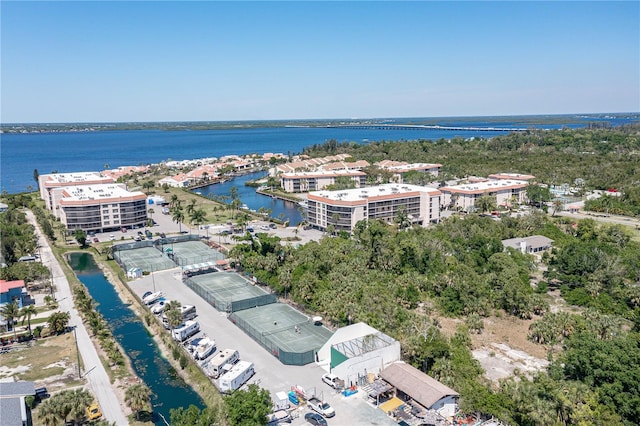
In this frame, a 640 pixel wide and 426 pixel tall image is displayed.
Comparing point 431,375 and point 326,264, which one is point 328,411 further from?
point 326,264

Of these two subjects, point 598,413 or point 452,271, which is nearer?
point 598,413

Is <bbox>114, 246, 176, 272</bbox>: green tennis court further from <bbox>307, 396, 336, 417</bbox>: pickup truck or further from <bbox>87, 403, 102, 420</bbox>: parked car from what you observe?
<bbox>307, 396, 336, 417</bbox>: pickup truck

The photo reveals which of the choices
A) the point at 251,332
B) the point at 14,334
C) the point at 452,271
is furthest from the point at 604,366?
the point at 14,334

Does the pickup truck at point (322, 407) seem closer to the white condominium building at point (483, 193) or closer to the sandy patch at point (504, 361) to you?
the sandy patch at point (504, 361)

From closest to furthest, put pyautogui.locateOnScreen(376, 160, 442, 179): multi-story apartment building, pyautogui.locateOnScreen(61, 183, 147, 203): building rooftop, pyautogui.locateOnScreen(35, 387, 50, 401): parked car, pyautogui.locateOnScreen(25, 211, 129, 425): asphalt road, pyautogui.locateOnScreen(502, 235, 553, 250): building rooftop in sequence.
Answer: pyautogui.locateOnScreen(25, 211, 129, 425): asphalt road < pyautogui.locateOnScreen(35, 387, 50, 401): parked car < pyautogui.locateOnScreen(502, 235, 553, 250): building rooftop < pyautogui.locateOnScreen(61, 183, 147, 203): building rooftop < pyautogui.locateOnScreen(376, 160, 442, 179): multi-story apartment building

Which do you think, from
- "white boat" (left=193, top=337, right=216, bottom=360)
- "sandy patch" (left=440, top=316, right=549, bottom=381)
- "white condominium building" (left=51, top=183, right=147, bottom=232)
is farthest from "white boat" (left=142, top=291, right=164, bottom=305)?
"white condominium building" (left=51, top=183, right=147, bottom=232)

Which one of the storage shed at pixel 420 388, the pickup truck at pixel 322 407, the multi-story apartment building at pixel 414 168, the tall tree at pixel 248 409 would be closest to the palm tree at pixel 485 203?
the multi-story apartment building at pixel 414 168
